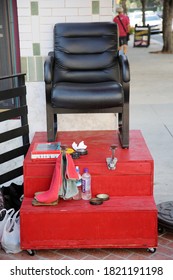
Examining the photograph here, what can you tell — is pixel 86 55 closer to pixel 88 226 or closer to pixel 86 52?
pixel 86 52

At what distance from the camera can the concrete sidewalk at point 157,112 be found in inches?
172

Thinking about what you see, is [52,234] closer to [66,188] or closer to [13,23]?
[66,188]

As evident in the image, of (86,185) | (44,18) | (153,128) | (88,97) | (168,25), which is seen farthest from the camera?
(168,25)

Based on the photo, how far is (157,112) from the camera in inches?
272

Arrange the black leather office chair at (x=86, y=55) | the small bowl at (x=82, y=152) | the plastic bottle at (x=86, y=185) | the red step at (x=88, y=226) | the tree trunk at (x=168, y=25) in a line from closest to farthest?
the red step at (x=88, y=226) → the plastic bottle at (x=86, y=185) → the small bowl at (x=82, y=152) → the black leather office chair at (x=86, y=55) → the tree trunk at (x=168, y=25)

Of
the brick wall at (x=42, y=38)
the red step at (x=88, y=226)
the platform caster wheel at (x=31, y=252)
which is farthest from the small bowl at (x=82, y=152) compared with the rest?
the brick wall at (x=42, y=38)

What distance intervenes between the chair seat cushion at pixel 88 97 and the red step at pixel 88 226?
0.91 m

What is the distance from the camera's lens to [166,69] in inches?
449

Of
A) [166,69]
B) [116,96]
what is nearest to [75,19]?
[116,96]

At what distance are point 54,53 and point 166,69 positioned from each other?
25.1ft

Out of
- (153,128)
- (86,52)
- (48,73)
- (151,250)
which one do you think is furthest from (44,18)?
(151,250)

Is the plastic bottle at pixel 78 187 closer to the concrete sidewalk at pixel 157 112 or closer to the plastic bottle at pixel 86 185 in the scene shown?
the plastic bottle at pixel 86 185

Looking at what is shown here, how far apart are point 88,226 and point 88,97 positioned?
108 centimetres

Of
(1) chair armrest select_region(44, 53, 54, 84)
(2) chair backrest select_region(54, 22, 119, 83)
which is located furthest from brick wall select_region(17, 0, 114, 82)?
(1) chair armrest select_region(44, 53, 54, 84)
